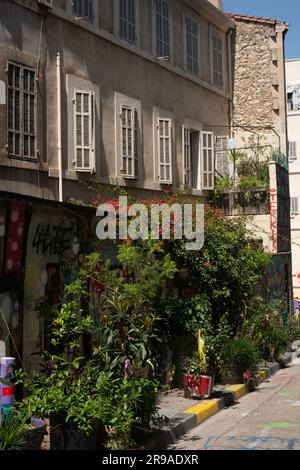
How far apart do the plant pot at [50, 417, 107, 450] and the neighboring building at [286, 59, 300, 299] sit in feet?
94.6

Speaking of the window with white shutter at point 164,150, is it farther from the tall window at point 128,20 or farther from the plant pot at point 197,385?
the plant pot at point 197,385

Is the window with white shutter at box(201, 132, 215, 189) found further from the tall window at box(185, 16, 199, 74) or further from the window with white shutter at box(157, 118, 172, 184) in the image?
the window with white shutter at box(157, 118, 172, 184)

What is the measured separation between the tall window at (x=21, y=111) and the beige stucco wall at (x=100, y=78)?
166mm

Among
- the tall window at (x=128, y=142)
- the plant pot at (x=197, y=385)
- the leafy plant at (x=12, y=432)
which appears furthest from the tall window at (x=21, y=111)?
the leafy plant at (x=12, y=432)

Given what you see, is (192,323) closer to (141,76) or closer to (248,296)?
(248,296)

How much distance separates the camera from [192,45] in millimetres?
18141

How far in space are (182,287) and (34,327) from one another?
5.82m

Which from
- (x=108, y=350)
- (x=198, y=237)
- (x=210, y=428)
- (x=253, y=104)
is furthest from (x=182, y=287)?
(x=253, y=104)

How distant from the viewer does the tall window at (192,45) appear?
1789cm

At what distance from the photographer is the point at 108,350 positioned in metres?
8.33

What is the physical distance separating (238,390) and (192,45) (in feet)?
32.4

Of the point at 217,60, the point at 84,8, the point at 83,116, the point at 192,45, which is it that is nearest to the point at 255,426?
the point at 83,116

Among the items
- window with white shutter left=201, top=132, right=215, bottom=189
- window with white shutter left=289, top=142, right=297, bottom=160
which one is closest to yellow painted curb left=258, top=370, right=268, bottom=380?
window with white shutter left=201, top=132, right=215, bottom=189

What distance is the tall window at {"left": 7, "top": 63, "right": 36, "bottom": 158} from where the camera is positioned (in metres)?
11.3
